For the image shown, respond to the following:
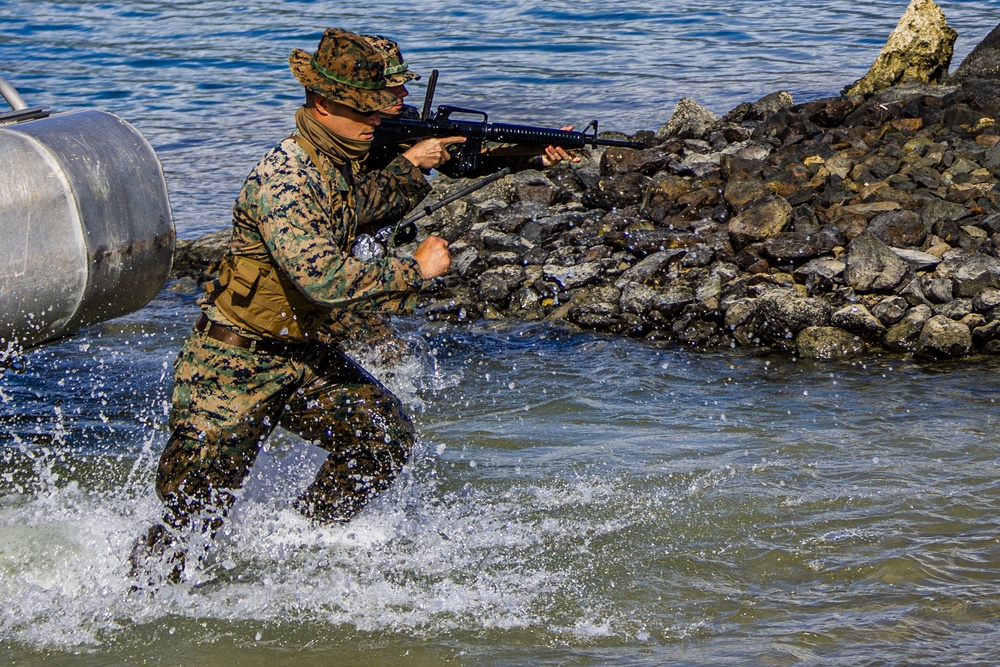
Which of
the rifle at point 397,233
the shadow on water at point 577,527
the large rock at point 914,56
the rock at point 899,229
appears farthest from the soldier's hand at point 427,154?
the large rock at point 914,56

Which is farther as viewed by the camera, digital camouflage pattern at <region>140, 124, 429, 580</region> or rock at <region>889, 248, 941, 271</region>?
rock at <region>889, 248, 941, 271</region>

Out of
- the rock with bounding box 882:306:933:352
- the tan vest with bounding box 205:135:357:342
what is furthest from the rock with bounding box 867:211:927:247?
the tan vest with bounding box 205:135:357:342

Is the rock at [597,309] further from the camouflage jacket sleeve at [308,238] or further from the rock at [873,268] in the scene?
the camouflage jacket sleeve at [308,238]

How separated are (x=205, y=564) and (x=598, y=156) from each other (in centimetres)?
690

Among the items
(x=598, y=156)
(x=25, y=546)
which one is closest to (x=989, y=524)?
(x=25, y=546)

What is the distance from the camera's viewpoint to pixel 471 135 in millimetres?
6156

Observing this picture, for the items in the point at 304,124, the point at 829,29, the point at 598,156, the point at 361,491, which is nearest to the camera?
the point at 304,124

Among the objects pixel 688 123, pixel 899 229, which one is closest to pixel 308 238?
pixel 899 229

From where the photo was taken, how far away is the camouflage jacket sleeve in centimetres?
404

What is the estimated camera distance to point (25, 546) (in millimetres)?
5227

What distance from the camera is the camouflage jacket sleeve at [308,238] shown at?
4.04m

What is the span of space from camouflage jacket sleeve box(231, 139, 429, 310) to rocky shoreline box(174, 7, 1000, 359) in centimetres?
370

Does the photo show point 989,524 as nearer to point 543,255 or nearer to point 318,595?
point 318,595

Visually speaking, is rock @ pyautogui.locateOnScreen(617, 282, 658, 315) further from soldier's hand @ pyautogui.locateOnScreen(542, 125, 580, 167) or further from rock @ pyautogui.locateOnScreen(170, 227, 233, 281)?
rock @ pyautogui.locateOnScreen(170, 227, 233, 281)
